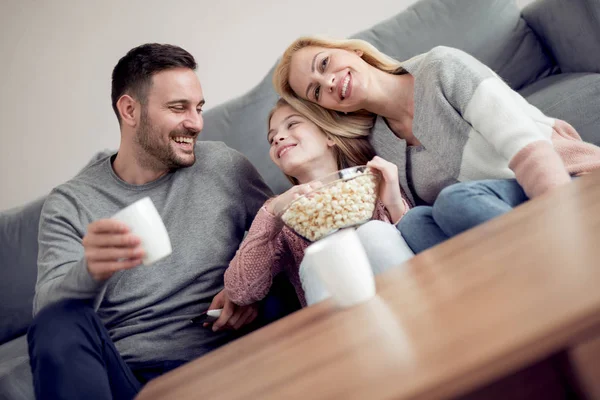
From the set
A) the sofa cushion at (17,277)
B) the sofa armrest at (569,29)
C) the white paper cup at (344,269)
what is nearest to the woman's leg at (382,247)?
the white paper cup at (344,269)

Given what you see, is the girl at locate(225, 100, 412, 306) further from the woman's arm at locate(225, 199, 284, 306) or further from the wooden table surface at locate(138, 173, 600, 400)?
the wooden table surface at locate(138, 173, 600, 400)

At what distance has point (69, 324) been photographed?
3.58ft

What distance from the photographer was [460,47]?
1910 mm

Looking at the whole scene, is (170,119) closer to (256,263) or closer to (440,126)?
(256,263)

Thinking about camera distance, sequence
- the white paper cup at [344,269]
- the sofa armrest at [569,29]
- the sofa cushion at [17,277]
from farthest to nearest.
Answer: the sofa cushion at [17,277], the sofa armrest at [569,29], the white paper cup at [344,269]

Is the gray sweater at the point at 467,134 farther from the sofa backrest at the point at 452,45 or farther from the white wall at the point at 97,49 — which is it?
the white wall at the point at 97,49

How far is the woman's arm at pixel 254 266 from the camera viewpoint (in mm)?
1357

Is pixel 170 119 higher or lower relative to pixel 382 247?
higher

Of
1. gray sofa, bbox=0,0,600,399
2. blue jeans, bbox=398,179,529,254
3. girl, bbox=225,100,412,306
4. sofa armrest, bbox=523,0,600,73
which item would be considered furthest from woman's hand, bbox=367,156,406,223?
sofa armrest, bbox=523,0,600,73

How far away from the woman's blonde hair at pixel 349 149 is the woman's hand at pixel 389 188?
26 centimetres

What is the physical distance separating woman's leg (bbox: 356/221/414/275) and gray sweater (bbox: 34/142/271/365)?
20.4 inches

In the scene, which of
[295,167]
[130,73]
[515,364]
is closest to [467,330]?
[515,364]

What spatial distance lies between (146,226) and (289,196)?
470mm

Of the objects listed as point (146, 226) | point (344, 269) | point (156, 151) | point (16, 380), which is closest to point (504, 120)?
point (344, 269)
